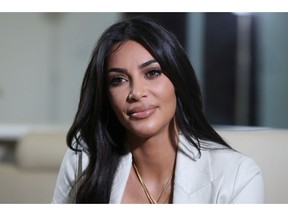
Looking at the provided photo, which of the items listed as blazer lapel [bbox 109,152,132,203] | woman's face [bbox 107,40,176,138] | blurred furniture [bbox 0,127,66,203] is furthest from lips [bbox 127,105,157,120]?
blurred furniture [bbox 0,127,66,203]

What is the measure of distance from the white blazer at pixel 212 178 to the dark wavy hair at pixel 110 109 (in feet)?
0.07

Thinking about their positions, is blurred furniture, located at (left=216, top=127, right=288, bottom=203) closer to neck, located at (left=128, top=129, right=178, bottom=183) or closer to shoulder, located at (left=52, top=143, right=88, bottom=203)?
neck, located at (left=128, top=129, right=178, bottom=183)

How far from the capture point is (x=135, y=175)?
2.59 ft

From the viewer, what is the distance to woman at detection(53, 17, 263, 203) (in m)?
0.71

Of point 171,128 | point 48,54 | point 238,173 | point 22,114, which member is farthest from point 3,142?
point 238,173

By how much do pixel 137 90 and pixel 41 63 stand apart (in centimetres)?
24

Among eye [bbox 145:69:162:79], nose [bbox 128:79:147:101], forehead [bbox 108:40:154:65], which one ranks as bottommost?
nose [bbox 128:79:147:101]

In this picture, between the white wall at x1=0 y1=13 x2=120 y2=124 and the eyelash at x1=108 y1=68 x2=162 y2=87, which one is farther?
the white wall at x1=0 y1=13 x2=120 y2=124

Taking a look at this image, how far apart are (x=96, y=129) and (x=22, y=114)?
170mm

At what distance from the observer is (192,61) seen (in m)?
0.78

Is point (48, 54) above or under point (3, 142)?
above

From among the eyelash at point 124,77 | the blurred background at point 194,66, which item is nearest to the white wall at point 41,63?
the blurred background at point 194,66

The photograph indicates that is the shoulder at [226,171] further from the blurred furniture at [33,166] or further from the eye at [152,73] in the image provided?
the blurred furniture at [33,166]
